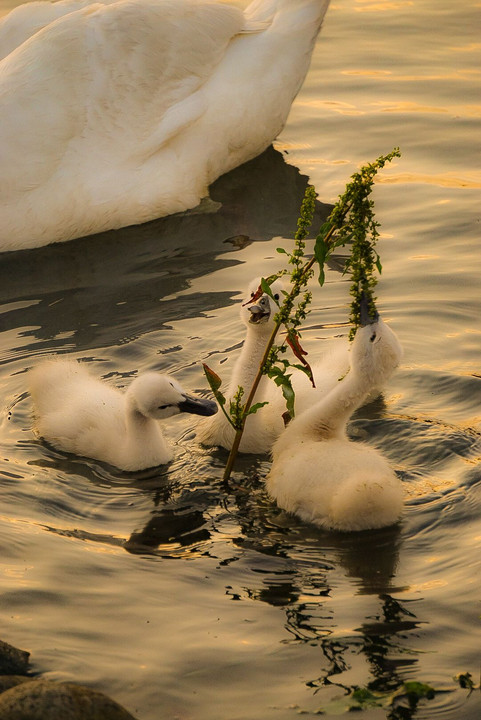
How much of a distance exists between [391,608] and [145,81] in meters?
5.37

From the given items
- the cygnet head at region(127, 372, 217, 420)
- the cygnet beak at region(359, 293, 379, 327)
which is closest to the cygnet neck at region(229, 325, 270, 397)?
the cygnet head at region(127, 372, 217, 420)

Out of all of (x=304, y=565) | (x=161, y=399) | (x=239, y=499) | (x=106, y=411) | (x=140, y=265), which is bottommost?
(x=304, y=565)

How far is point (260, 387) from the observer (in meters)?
6.64

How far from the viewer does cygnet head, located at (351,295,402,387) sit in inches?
228

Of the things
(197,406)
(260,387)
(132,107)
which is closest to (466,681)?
(197,406)

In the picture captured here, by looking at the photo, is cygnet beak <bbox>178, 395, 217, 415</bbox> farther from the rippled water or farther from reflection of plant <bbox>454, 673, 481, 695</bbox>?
reflection of plant <bbox>454, 673, 481, 695</bbox>

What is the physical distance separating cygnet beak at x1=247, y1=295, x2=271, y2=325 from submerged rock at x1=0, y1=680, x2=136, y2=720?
2501mm

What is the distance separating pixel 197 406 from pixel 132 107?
3624mm

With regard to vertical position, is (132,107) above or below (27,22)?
below

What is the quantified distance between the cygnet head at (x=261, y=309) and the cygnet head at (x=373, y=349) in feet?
2.17

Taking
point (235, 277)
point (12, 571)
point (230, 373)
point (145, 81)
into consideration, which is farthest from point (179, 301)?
point (12, 571)

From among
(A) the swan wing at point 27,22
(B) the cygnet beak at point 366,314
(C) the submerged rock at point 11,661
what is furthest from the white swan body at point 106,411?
(A) the swan wing at point 27,22

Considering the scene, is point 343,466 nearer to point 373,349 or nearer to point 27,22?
point 373,349

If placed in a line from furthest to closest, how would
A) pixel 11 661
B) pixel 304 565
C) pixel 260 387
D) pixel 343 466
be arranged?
pixel 260 387
pixel 343 466
pixel 304 565
pixel 11 661
